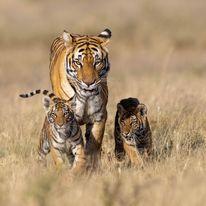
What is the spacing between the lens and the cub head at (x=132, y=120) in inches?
374

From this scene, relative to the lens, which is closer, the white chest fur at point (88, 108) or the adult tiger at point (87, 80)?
the adult tiger at point (87, 80)

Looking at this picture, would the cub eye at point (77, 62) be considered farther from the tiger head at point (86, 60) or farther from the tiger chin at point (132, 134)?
the tiger chin at point (132, 134)

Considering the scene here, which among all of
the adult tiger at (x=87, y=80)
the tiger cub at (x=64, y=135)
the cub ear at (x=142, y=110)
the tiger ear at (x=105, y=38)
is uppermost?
the tiger ear at (x=105, y=38)

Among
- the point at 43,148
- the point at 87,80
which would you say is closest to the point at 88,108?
the point at 87,80

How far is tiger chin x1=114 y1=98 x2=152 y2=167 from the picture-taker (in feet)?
31.0

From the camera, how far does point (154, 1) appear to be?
29984 millimetres

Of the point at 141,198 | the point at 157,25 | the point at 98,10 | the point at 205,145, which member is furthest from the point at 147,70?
the point at 141,198

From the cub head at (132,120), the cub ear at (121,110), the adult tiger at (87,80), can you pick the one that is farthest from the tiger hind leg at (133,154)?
the cub ear at (121,110)

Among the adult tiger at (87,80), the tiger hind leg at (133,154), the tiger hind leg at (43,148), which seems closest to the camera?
the adult tiger at (87,80)

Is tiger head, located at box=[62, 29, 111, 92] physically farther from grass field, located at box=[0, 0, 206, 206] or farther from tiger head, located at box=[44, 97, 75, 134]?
grass field, located at box=[0, 0, 206, 206]

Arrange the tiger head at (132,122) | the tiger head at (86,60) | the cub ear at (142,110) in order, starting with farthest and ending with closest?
the cub ear at (142,110)
the tiger head at (132,122)
the tiger head at (86,60)

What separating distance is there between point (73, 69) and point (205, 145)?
6.14ft

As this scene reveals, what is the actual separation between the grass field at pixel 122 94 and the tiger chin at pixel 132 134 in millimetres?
178

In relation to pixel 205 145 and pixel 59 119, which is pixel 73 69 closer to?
pixel 59 119
